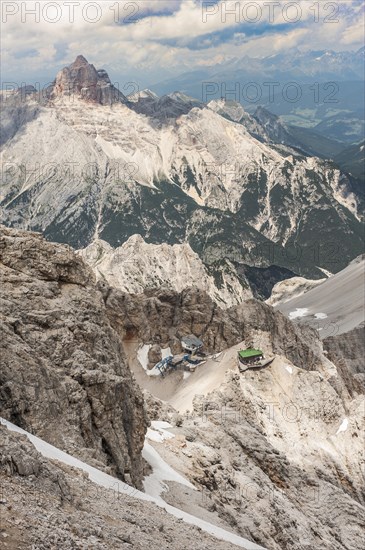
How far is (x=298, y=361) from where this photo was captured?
9594 cm

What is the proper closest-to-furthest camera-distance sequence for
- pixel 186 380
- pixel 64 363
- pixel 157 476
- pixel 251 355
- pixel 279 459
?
pixel 64 363, pixel 157 476, pixel 279 459, pixel 251 355, pixel 186 380

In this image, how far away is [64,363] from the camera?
32.8 m

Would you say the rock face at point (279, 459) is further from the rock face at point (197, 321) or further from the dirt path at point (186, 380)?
the rock face at point (197, 321)

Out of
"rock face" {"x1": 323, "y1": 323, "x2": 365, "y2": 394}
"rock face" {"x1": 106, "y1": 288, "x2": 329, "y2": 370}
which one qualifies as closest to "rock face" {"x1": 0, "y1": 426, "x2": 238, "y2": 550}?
"rock face" {"x1": 106, "y1": 288, "x2": 329, "y2": 370}

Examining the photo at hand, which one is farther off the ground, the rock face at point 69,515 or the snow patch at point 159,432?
the rock face at point 69,515

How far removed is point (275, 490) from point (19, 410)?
23739 mm

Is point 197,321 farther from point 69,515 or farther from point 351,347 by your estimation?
point 69,515

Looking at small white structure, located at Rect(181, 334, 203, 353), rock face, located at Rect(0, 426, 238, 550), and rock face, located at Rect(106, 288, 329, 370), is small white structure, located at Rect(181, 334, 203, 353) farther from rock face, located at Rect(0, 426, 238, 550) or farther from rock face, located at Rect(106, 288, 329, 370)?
rock face, located at Rect(0, 426, 238, 550)

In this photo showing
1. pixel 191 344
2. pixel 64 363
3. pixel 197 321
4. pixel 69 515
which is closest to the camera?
pixel 69 515

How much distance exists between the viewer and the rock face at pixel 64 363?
2809cm

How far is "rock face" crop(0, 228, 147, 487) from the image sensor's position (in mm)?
28094

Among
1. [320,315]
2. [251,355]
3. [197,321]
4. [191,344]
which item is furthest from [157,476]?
[320,315]

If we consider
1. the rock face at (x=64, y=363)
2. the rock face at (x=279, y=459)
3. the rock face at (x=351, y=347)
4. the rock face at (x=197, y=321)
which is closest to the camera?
the rock face at (x=64, y=363)

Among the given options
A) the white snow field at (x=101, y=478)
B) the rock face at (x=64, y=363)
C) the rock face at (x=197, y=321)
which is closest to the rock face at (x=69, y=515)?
the white snow field at (x=101, y=478)
